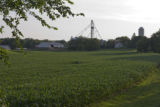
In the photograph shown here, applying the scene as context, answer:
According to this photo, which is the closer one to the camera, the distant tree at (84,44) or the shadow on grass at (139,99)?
the shadow on grass at (139,99)

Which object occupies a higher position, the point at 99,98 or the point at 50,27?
the point at 50,27

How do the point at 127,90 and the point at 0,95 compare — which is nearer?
the point at 0,95

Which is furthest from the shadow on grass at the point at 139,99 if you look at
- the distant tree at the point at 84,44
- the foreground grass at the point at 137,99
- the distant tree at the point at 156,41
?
the distant tree at the point at 84,44

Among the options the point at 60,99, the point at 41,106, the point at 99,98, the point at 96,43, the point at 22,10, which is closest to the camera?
the point at 22,10

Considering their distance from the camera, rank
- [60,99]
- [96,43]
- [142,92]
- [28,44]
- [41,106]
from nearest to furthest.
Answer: [41,106] → [60,99] → [142,92] → [96,43] → [28,44]

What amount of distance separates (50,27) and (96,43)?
124 m

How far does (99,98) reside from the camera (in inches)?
519

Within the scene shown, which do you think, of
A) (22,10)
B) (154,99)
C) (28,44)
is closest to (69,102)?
(154,99)

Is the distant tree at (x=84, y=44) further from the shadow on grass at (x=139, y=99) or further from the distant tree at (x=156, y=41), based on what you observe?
the shadow on grass at (x=139, y=99)

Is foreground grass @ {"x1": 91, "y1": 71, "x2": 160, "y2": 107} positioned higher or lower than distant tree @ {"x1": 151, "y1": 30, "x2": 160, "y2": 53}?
lower

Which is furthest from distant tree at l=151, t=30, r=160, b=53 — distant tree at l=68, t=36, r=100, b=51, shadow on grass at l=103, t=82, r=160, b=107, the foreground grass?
distant tree at l=68, t=36, r=100, b=51

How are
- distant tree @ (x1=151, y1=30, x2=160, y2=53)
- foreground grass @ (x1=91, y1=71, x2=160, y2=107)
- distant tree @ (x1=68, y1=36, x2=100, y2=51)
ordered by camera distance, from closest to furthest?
foreground grass @ (x1=91, y1=71, x2=160, y2=107) < distant tree @ (x1=151, y1=30, x2=160, y2=53) < distant tree @ (x1=68, y1=36, x2=100, y2=51)

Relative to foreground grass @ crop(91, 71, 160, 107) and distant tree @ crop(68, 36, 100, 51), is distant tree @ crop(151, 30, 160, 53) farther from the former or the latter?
distant tree @ crop(68, 36, 100, 51)

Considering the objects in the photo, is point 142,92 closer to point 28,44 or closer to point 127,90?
point 127,90
